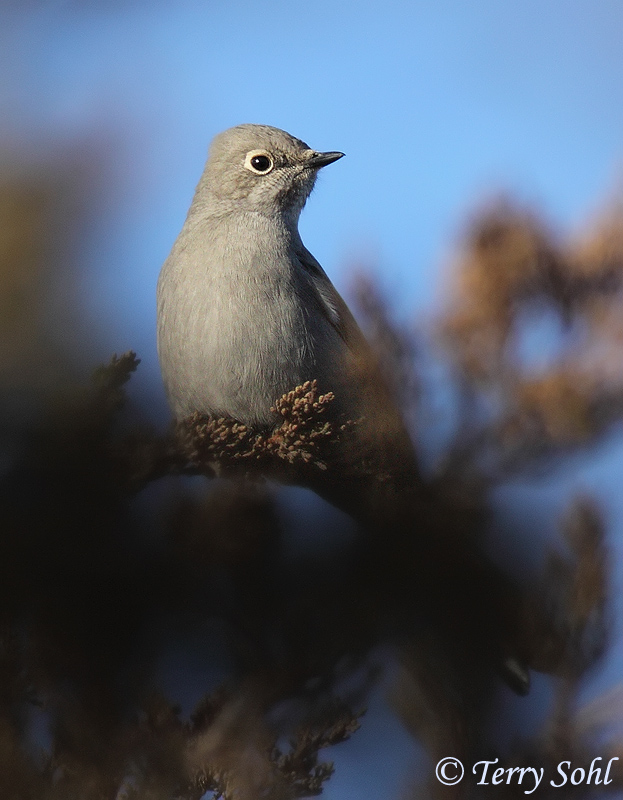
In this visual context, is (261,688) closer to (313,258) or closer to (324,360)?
(324,360)

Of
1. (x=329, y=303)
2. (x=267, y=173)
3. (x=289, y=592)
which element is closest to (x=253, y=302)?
(x=329, y=303)

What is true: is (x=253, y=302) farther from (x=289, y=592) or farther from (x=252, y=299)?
(x=289, y=592)

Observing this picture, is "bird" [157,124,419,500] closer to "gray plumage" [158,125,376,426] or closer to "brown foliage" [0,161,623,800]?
"gray plumage" [158,125,376,426]

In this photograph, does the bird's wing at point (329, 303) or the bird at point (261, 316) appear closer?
the bird at point (261, 316)
